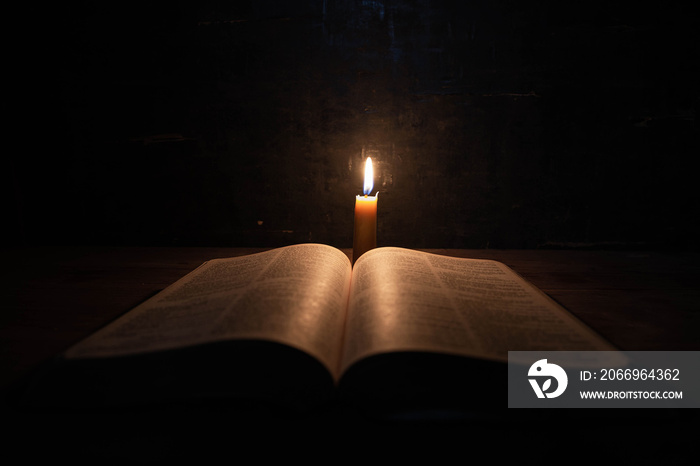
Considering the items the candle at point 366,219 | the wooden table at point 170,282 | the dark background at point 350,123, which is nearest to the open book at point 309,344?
the wooden table at point 170,282

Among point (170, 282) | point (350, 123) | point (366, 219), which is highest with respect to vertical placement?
point (350, 123)

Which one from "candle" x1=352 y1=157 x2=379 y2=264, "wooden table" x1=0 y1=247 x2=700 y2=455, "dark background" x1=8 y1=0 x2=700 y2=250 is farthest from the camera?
"dark background" x1=8 y1=0 x2=700 y2=250

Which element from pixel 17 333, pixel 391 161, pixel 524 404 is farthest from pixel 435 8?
pixel 17 333

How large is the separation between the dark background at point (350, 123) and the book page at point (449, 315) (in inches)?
22.4

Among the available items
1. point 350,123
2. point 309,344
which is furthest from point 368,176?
point 309,344

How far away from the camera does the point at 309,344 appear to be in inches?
18.8

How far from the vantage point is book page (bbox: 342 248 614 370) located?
0.49m

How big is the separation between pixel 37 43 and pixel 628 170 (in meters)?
1.80

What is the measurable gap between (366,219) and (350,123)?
1.57ft

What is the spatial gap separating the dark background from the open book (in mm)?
714

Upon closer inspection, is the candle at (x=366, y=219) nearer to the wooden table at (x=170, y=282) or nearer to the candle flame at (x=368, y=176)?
the candle flame at (x=368, y=176)

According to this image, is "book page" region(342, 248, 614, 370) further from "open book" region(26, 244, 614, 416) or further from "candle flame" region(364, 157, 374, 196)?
"candle flame" region(364, 157, 374, 196)

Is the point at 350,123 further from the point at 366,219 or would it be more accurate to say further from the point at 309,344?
the point at 309,344

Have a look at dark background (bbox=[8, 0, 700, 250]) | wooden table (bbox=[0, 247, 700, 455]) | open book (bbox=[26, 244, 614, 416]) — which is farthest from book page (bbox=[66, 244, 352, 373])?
dark background (bbox=[8, 0, 700, 250])
